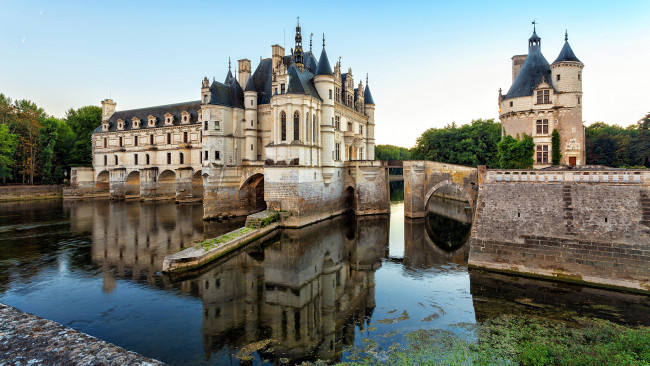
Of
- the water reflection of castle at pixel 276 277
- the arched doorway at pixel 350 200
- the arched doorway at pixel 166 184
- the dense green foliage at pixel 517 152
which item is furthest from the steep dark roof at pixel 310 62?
the arched doorway at pixel 166 184

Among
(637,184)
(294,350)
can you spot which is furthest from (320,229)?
(637,184)

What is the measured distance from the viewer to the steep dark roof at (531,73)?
2573 cm

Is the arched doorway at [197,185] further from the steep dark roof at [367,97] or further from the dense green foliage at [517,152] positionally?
the dense green foliage at [517,152]

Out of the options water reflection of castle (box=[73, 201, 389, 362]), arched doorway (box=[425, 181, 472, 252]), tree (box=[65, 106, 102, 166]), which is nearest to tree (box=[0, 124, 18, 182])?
tree (box=[65, 106, 102, 166])

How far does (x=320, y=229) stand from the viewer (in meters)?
26.8

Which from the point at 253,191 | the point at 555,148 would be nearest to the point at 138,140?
the point at 253,191

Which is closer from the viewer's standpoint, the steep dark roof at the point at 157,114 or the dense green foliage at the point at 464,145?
the dense green foliage at the point at 464,145

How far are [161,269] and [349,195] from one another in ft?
68.8

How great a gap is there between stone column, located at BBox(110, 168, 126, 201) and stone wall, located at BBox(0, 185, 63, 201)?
35.5ft

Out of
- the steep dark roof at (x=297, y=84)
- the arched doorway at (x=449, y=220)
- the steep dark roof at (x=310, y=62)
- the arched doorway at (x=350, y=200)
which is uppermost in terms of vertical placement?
the steep dark roof at (x=310, y=62)

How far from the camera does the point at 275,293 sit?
14.4 metres

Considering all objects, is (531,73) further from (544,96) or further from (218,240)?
(218,240)

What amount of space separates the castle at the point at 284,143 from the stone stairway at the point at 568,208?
55.7 ft

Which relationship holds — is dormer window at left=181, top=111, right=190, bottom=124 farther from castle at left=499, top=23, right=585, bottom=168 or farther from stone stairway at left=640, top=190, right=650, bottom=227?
stone stairway at left=640, top=190, right=650, bottom=227
